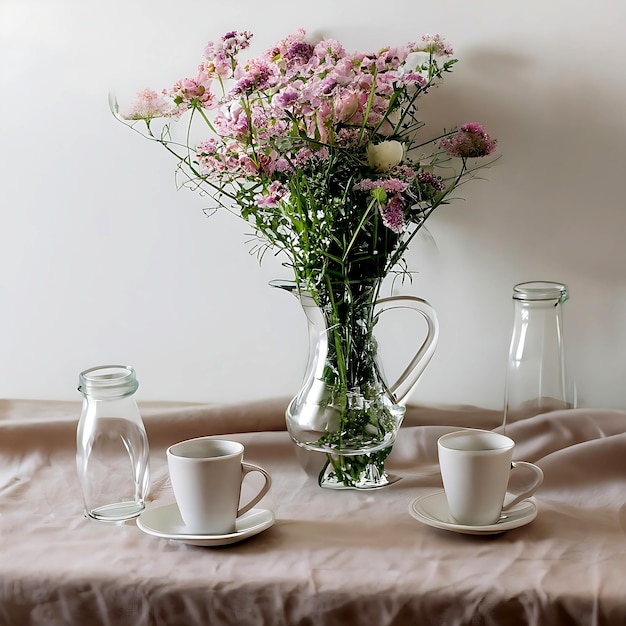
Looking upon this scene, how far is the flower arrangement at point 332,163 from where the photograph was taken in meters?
0.99

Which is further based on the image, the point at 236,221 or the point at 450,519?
the point at 236,221

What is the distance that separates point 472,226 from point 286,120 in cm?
40

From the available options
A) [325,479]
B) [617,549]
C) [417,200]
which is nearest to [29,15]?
[417,200]

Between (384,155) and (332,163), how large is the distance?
0.20 ft

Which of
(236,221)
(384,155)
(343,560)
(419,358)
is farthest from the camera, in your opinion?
(236,221)

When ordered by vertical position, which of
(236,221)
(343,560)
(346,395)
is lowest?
(343,560)

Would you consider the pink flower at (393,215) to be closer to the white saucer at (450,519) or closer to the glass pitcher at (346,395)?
the glass pitcher at (346,395)

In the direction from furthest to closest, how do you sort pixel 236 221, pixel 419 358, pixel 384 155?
pixel 236 221
pixel 419 358
pixel 384 155

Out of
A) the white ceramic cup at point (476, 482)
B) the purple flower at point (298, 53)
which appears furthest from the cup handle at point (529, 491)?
the purple flower at point (298, 53)

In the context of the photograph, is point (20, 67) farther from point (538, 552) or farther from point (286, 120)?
point (538, 552)

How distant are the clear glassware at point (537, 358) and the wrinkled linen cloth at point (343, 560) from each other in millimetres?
41

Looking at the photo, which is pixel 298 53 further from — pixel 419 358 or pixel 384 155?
pixel 419 358

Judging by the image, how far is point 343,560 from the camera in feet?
2.81

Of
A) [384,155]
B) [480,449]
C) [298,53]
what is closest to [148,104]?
[298,53]
